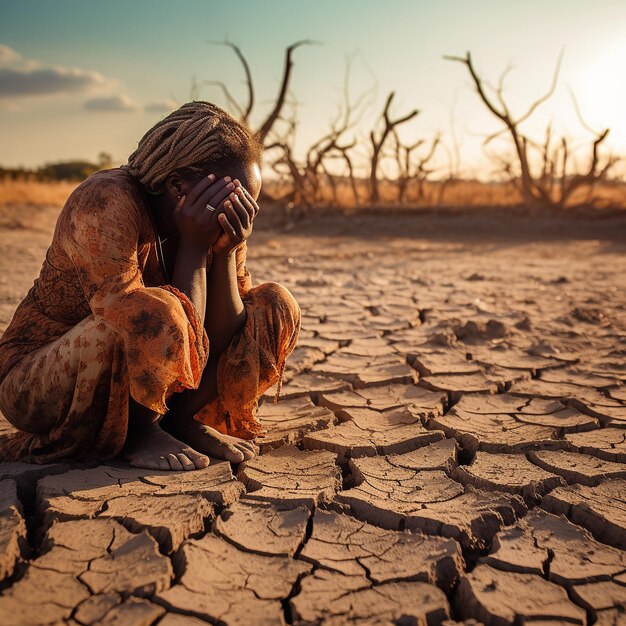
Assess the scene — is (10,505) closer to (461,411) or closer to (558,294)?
(461,411)

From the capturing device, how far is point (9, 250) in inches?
285

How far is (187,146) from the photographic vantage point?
70.5 inches

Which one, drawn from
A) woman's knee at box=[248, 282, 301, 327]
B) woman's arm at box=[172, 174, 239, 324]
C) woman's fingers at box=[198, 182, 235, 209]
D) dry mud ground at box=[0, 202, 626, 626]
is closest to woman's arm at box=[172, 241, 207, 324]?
woman's arm at box=[172, 174, 239, 324]

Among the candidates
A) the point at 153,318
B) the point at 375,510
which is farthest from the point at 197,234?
the point at 375,510

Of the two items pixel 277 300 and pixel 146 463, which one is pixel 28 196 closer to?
pixel 277 300

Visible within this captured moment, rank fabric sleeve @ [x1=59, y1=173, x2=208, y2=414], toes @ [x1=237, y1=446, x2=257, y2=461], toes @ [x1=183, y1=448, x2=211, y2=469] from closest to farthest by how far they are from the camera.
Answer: fabric sleeve @ [x1=59, y1=173, x2=208, y2=414] → toes @ [x1=183, y1=448, x2=211, y2=469] → toes @ [x1=237, y1=446, x2=257, y2=461]

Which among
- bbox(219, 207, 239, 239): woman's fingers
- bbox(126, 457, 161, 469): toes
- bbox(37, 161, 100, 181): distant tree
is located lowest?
bbox(126, 457, 161, 469): toes

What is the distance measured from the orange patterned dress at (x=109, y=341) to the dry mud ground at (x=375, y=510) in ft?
0.48

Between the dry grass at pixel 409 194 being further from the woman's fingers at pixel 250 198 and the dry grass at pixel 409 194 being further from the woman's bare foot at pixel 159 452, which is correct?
the woman's bare foot at pixel 159 452

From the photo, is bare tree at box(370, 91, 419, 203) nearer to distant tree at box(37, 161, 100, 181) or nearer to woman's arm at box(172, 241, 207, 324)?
woman's arm at box(172, 241, 207, 324)

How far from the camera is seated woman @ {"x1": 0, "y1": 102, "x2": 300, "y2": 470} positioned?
1665mm

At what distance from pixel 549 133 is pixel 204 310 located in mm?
10857

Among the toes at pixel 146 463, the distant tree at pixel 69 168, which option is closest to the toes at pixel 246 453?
the toes at pixel 146 463

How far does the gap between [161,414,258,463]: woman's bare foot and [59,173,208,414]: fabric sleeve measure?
0.32m
